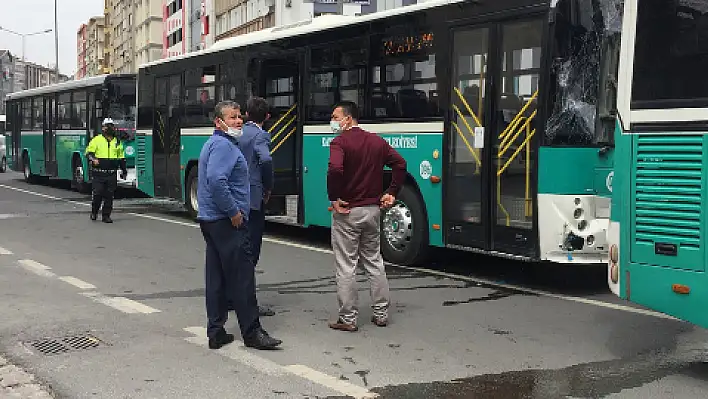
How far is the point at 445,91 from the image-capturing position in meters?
9.67

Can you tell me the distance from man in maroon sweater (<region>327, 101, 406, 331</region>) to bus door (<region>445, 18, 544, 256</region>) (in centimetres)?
213

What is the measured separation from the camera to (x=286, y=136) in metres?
12.6

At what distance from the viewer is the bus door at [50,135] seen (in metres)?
24.7

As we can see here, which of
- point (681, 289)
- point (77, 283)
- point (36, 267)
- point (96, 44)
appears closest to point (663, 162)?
point (681, 289)

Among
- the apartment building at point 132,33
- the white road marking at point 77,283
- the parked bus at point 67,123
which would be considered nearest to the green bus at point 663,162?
the white road marking at point 77,283

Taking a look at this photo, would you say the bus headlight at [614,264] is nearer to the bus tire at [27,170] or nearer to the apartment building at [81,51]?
the bus tire at [27,170]

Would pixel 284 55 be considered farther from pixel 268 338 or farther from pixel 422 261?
pixel 268 338

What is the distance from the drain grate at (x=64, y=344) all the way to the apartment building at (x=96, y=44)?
133160 mm

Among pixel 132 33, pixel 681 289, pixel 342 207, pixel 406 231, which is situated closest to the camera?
pixel 681 289

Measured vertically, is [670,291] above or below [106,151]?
below

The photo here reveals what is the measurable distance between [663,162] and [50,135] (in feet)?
73.5

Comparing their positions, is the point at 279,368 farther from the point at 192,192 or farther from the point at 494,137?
the point at 192,192

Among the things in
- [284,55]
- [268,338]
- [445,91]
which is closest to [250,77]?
[284,55]

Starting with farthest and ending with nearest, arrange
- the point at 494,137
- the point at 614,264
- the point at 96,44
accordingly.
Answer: the point at 96,44
the point at 494,137
the point at 614,264
